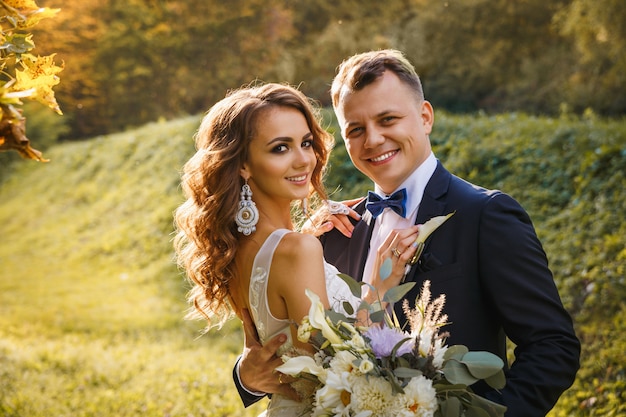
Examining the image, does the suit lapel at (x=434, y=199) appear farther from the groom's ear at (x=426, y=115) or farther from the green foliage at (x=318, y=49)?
the green foliage at (x=318, y=49)

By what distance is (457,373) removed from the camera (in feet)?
6.55

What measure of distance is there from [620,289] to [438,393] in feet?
15.5

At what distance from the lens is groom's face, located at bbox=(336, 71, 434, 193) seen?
2920 millimetres

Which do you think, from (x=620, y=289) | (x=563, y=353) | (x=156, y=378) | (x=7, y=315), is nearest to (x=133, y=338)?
(x=156, y=378)

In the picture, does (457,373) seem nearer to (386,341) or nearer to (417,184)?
(386,341)

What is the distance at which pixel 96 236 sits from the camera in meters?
14.6

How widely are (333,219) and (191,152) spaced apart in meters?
12.0

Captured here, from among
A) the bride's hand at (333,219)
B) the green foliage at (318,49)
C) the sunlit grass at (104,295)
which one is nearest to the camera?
the bride's hand at (333,219)

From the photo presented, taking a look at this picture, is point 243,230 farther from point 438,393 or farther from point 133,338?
point 133,338

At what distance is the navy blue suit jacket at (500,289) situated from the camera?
2.32 meters

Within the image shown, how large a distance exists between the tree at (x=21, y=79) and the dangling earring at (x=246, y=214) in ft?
3.73

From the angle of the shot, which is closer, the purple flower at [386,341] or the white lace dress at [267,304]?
the purple flower at [386,341]

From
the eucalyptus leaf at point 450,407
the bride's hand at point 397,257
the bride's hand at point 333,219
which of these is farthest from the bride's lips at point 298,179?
the eucalyptus leaf at point 450,407

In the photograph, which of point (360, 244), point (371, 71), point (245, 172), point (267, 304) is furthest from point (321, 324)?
point (371, 71)
